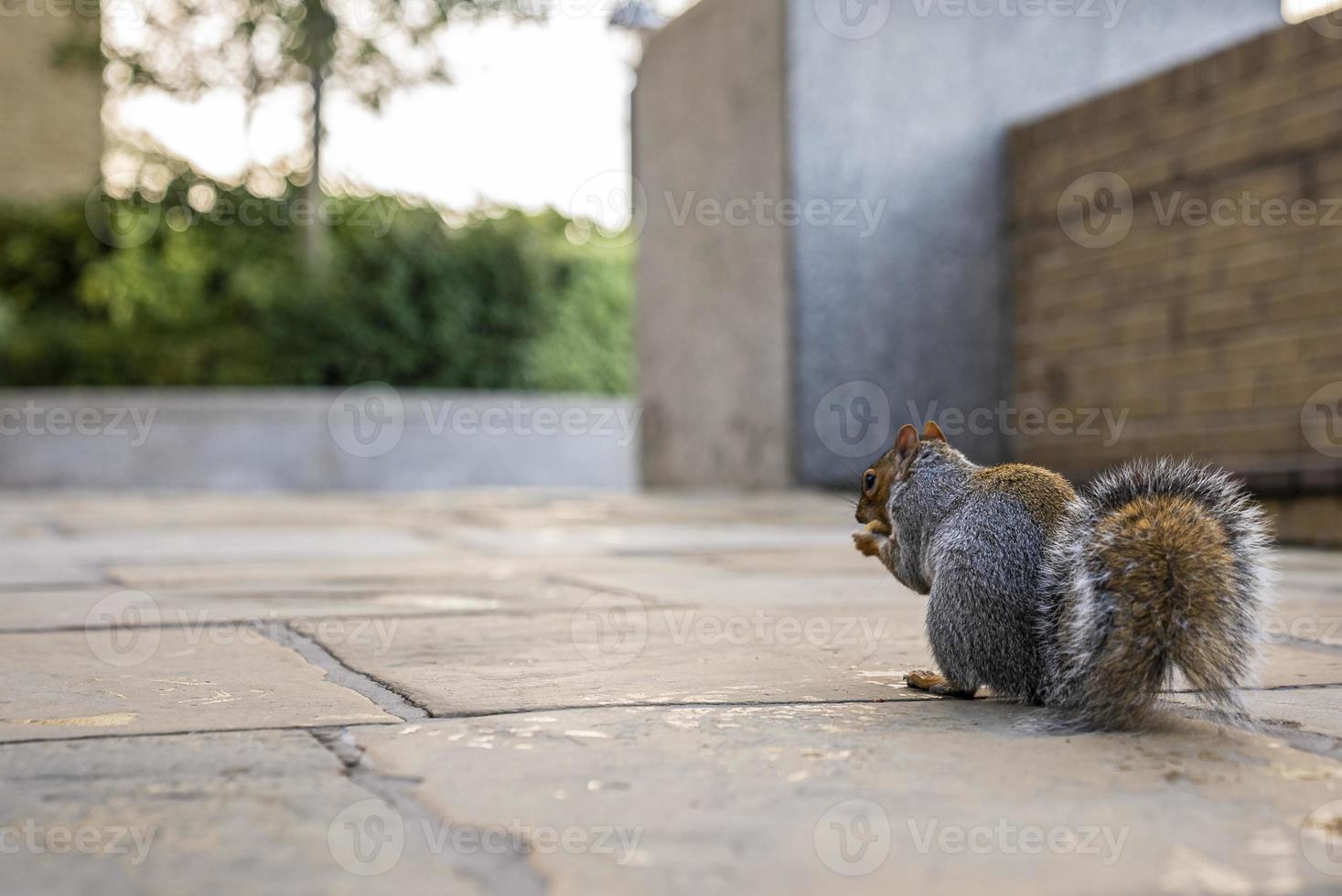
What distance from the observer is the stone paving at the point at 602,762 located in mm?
954

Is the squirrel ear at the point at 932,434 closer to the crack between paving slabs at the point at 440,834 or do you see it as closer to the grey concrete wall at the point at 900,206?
the crack between paving slabs at the point at 440,834

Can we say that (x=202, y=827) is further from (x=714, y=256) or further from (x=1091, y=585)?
(x=714, y=256)

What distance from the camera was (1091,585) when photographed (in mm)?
1450

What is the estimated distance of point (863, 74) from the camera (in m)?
7.04

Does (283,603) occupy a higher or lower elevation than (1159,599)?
lower

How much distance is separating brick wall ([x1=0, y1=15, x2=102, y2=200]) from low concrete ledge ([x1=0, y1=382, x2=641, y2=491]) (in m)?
5.21

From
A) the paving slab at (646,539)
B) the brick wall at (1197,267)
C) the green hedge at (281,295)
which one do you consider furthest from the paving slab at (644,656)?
the green hedge at (281,295)

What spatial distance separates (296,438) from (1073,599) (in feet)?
30.7

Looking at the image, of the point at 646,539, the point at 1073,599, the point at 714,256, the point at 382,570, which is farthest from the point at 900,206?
the point at 1073,599

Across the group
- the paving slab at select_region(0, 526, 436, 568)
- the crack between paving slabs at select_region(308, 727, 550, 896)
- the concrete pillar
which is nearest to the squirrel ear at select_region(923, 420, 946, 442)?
the crack between paving slabs at select_region(308, 727, 550, 896)

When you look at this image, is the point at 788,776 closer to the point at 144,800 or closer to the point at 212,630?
the point at 144,800

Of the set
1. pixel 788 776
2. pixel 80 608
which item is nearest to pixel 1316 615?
pixel 788 776

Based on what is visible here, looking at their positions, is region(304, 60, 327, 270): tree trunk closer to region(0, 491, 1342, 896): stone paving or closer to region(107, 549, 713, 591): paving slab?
region(107, 549, 713, 591): paving slab

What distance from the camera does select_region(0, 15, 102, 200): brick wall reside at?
46.5ft
